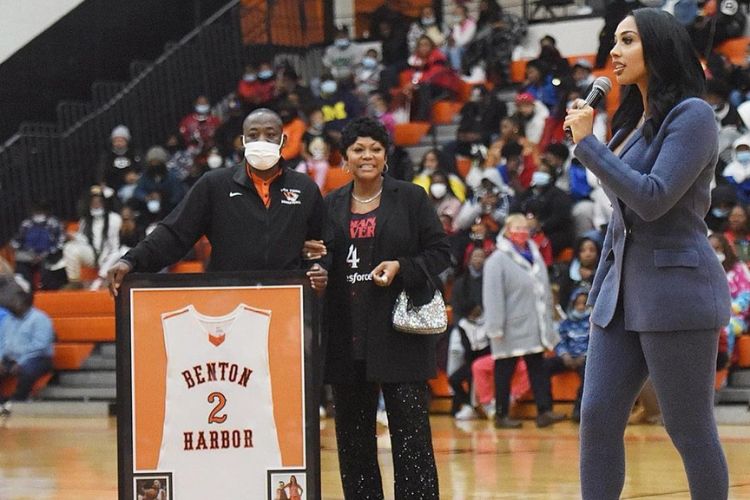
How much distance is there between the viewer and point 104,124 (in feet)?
71.1

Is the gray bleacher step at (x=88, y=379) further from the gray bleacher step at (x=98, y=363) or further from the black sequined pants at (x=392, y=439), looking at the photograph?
the black sequined pants at (x=392, y=439)

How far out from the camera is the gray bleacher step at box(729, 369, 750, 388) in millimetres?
13156

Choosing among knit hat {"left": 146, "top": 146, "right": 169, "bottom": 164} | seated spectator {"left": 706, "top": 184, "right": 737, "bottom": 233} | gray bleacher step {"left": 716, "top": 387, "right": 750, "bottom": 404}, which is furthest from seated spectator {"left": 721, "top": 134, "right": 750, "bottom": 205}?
knit hat {"left": 146, "top": 146, "right": 169, "bottom": 164}

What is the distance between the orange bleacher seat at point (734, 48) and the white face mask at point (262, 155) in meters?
11.6

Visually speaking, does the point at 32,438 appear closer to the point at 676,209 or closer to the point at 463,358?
the point at 463,358

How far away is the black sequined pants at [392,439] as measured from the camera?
657cm

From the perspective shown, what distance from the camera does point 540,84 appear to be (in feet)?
58.9

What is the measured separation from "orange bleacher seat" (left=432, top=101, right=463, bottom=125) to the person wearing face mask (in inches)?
232

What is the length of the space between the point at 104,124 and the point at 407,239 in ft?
51.0

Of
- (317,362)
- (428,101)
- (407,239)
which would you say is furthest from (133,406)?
(428,101)

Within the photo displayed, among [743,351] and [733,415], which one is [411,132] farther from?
[733,415]

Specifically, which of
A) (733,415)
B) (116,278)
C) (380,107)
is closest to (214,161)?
(380,107)

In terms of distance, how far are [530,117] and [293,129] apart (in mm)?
3197

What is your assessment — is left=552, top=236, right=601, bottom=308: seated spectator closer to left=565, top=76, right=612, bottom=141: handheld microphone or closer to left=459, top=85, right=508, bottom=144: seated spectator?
left=459, top=85, right=508, bottom=144: seated spectator
